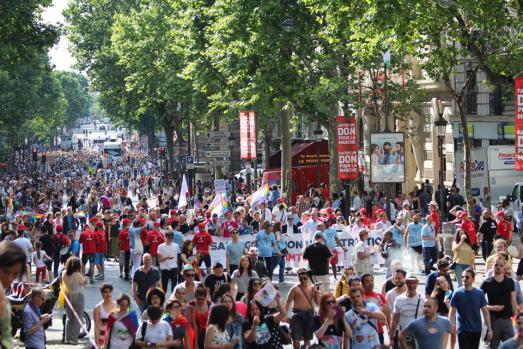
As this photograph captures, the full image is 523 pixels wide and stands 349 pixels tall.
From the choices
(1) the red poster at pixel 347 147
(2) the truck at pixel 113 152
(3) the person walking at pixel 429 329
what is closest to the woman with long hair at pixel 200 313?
(3) the person walking at pixel 429 329

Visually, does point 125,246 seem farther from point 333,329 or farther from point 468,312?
point 333,329

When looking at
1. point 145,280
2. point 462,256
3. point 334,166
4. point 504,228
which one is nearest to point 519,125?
point 504,228

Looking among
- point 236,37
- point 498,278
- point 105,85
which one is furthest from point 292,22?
point 105,85

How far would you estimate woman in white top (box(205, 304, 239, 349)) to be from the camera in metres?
11.6

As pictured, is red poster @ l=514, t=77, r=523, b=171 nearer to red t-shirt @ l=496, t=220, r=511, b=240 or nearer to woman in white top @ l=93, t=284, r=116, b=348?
red t-shirt @ l=496, t=220, r=511, b=240

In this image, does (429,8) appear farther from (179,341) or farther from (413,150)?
(413,150)

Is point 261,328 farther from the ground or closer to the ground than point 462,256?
closer to the ground

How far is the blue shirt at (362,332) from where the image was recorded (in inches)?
472

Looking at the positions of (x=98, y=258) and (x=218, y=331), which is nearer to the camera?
(x=218, y=331)

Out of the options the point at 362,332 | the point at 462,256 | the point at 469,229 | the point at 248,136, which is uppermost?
the point at 248,136

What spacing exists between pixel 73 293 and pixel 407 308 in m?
5.70

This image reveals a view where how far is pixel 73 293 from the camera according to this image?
54.4 ft

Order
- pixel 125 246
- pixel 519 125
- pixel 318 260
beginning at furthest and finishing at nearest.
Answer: pixel 519 125
pixel 125 246
pixel 318 260

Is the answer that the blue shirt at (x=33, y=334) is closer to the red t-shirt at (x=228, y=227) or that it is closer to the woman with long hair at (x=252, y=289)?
the woman with long hair at (x=252, y=289)
